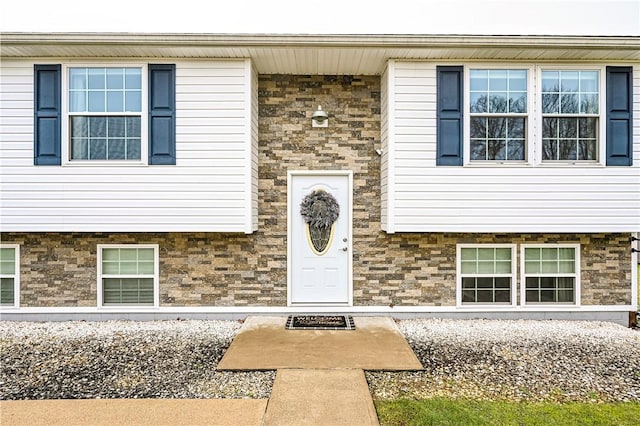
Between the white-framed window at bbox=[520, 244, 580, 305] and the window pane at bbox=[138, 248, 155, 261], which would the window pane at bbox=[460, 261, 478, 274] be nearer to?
the white-framed window at bbox=[520, 244, 580, 305]

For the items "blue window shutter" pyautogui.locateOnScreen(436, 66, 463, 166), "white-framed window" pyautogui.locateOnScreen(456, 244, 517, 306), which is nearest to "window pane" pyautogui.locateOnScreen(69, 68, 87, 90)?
"blue window shutter" pyautogui.locateOnScreen(436, 66, 463, 166)

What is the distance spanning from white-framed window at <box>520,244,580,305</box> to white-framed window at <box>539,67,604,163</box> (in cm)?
142

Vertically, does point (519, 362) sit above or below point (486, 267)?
below

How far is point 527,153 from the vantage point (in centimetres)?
546

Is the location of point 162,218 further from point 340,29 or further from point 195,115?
point 340,29

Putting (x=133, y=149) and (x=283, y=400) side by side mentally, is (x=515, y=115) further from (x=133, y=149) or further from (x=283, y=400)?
(x=133, y=149)

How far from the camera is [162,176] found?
5.37 m

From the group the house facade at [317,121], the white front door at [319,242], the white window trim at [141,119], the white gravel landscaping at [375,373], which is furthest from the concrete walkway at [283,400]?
the white window trim at [141,119]

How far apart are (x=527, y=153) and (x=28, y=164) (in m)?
7.45

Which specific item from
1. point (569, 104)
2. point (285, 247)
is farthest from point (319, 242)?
point (569, 104)

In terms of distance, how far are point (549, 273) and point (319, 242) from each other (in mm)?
3696

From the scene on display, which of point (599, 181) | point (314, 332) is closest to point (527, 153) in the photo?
point (599, 181)

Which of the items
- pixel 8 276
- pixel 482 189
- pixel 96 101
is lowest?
pixel 8 276

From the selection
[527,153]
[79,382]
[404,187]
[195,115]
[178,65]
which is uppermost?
[178,65]
